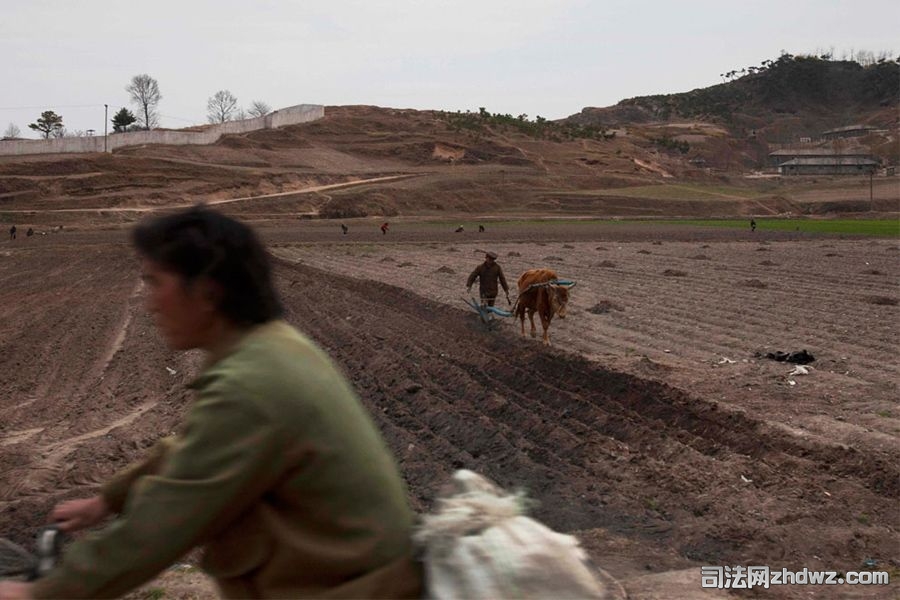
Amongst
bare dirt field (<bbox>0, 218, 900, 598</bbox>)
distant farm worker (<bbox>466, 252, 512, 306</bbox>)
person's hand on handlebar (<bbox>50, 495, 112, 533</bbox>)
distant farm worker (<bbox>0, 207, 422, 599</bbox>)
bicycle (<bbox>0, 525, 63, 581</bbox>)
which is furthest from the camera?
distant farm worker (<bbox>466, 252, 512, 306</bbox>)

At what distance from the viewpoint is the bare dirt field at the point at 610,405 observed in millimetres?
7758

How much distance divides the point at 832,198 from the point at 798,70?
10042cm

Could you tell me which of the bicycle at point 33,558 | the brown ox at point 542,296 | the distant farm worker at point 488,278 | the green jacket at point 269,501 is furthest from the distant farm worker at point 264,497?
the distant farm worker at point 488,278

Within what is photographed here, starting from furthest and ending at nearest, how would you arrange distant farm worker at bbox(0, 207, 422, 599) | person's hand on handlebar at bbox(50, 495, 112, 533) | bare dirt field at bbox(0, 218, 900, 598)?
bare dirt field at bbox(0, 218, 900, 598) → person's hand on handlebar at bbox(50, 495, 112, 533) → distant farm worker at bbox(0, 207, 422, 599)

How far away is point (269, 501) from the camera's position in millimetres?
2377

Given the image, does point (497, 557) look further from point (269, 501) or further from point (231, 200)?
point (231, 200)

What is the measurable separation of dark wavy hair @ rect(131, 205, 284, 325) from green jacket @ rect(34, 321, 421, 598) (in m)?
0.13

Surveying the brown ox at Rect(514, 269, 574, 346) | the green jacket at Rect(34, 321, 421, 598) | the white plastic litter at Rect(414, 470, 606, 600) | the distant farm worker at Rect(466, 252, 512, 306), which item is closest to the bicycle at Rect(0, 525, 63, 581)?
the green jacket at Rect(34, 321, 421, 598)

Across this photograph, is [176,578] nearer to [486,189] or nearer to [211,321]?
[211,321]

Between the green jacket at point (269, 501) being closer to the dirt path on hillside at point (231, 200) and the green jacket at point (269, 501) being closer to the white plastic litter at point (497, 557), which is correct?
the white plastic litter at point (497, 557)

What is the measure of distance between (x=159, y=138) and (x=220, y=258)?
9019 cm

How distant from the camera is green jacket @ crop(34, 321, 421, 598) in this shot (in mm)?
2275

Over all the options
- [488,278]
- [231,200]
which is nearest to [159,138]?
[231,200]

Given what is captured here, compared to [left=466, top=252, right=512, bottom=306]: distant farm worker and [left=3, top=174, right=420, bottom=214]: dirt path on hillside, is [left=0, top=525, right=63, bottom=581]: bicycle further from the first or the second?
[left=3, top=174, right=420, bottom=214]: dirt path on hillside
